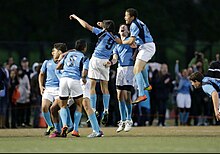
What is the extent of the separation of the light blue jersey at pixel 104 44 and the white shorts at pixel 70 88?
6.96 feet

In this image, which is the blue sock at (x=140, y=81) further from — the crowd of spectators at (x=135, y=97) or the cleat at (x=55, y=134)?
the crowd of spectators at (x=135, y=97)

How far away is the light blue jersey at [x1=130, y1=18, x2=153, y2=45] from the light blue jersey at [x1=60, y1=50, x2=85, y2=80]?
1.55 meters

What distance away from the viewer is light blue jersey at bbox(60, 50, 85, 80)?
2181 centimetres

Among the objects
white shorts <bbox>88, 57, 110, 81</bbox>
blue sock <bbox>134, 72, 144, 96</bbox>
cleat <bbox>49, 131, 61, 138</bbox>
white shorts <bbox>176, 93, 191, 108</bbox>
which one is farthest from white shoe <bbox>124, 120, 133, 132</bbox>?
white shorts <bbox>176, 93, 191, 108</bbox>

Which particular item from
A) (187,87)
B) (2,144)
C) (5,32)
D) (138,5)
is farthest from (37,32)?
(2,144)

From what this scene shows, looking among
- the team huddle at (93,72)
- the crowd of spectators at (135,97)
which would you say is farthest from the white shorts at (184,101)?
the team huddle at (93,72)

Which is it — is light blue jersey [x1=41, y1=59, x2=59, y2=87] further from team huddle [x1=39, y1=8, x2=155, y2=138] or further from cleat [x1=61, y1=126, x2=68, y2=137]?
cleat [x1=61, y1=126, x2=68, y2=137]

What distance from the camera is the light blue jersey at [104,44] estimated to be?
23.7 meters

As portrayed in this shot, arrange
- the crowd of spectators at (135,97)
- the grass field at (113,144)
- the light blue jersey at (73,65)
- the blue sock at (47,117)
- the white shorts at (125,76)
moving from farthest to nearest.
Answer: the crowd of spectators at (135,97)
the white shorts at (125,76)
the blue sock at (47,117)
the light blue jersey at (73,65)
the grass field at (113,144)

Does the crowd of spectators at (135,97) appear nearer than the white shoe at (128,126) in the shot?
No

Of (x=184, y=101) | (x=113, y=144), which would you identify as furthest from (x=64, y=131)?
(x=184, y=101)

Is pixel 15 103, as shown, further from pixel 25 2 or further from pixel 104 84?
pixel 25 2

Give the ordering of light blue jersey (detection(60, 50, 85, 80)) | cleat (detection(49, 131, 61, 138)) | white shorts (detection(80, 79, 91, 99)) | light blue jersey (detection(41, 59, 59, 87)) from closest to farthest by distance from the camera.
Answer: light blue jersey (detection(60, 50, 85, 80)), cleat (detection(49, 131, 61, 138)), white shorts (detection(80, 79, 91, 99)), light blue jersey (detection(41, 59, 59, 87))

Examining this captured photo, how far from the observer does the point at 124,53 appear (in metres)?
24.1
